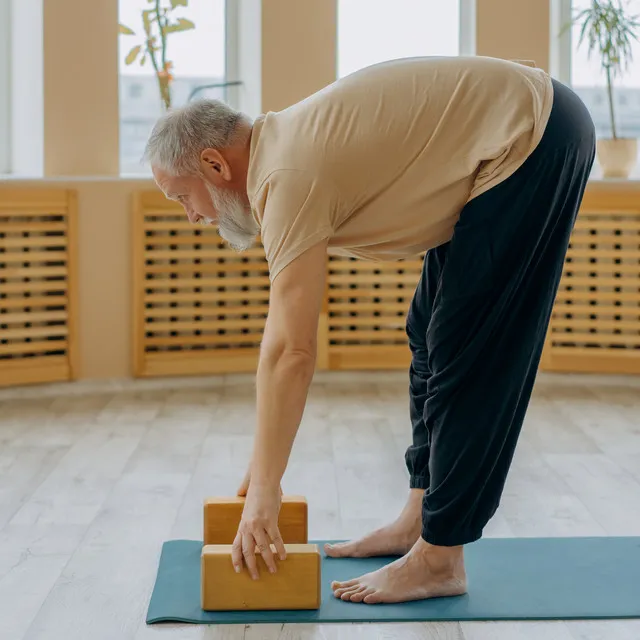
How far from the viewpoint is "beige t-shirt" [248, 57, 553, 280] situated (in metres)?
1.78

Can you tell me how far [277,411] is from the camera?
178 cm

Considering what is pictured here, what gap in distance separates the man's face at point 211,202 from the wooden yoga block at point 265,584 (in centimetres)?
62

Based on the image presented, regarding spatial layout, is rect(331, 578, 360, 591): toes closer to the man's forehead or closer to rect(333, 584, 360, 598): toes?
rect(333, 584, 360, 598): toes

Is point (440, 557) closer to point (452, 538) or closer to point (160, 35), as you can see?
point (452, 538)

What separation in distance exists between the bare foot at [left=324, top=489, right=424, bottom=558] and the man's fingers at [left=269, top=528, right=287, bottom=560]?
1.26 ft

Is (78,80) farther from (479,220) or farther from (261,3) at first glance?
(479,220)

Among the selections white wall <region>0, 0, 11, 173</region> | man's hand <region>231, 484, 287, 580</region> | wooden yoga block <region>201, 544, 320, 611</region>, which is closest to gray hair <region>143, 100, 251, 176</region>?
man's hand <region>231, 484, 287, 580</region>

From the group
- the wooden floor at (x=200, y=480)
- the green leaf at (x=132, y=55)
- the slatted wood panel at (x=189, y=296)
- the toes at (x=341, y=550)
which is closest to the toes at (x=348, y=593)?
the wooden floor at (x=200, y=480)

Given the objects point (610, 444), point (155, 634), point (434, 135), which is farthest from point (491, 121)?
point (610, 444)

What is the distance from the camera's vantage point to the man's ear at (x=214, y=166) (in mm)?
1874

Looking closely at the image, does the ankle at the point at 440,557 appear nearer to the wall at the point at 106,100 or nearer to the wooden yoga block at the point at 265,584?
the wooden yoga block at the point at 265,584

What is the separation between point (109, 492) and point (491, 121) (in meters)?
1.55

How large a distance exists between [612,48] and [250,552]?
3.36m

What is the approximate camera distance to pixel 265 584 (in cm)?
197
